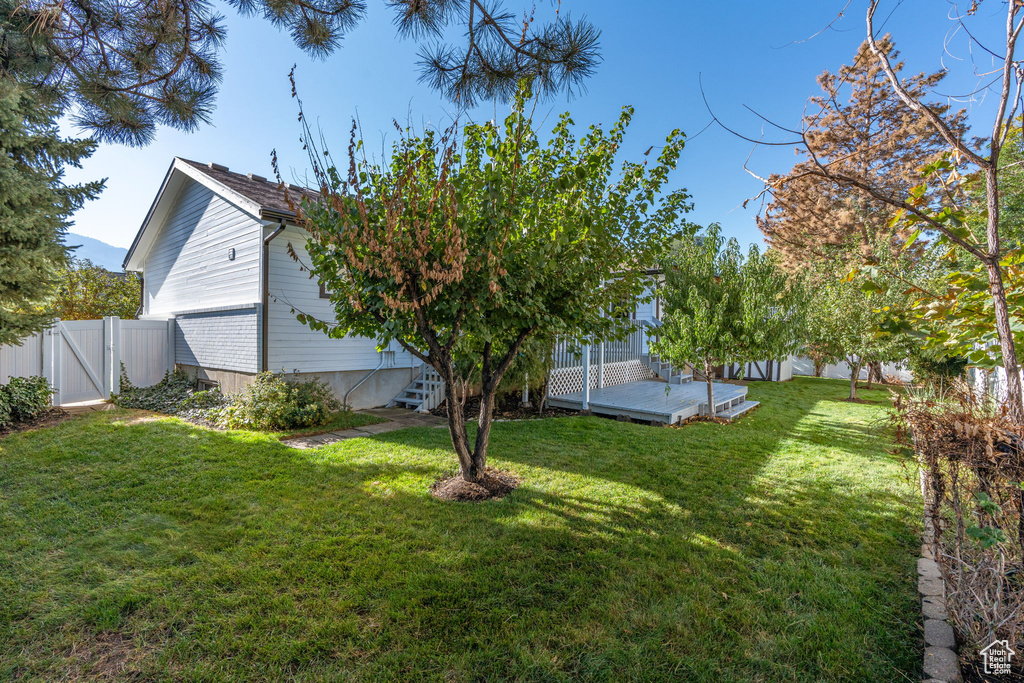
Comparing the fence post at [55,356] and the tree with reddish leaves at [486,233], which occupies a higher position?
the tree with reddish leaves at [486,233]

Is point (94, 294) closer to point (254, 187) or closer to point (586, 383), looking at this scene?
point (254, 187)

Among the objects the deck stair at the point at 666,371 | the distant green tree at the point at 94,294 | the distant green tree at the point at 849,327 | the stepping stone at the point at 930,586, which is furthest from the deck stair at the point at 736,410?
the distant green tree at the point at 94,294

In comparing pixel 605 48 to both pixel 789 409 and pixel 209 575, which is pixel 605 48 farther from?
pixel 789 409

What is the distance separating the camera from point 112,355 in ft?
35.2

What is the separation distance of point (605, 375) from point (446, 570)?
955 centimetres

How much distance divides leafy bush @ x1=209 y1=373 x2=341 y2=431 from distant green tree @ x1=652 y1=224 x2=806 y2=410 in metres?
6.91

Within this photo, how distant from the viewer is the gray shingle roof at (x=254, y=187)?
8978mm

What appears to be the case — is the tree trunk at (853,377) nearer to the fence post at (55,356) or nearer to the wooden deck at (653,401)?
the wooden deck at (653,401)

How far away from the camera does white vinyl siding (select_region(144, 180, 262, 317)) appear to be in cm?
938

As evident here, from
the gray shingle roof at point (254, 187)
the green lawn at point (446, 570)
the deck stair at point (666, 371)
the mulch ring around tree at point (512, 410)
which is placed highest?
the gray shingle roof at point (254, 187)

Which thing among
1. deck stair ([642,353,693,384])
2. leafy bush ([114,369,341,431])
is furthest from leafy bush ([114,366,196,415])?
deck stair ([642,353,693,384])

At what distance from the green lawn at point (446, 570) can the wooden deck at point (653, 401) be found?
122 inches

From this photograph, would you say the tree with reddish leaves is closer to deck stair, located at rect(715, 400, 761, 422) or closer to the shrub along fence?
the shrub along fence

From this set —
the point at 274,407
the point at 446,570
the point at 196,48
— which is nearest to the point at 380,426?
the point at 274,407
